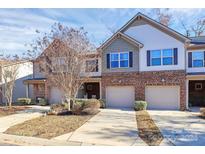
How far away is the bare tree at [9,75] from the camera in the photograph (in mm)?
21109

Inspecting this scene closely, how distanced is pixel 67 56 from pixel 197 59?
36.2 feet

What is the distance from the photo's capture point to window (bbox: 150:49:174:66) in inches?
727

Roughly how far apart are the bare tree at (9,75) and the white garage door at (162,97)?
13090 millimetres

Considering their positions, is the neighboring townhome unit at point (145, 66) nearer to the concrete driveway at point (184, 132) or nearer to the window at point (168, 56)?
the window at point (168, 56)

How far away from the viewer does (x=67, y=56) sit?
16.7 m

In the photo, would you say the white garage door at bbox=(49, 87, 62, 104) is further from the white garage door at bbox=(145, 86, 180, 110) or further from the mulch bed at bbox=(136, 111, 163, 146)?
the mulch bed at bbox=(136, 111, 163, 146)

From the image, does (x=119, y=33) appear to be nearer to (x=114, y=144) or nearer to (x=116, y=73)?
(x=116, y=73)

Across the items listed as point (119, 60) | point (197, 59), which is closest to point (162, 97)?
point (197, 59)

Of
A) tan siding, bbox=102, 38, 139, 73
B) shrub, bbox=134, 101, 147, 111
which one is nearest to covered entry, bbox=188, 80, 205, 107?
shrub, bbox=134, 101, 147, 111

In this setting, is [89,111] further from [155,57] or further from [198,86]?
[198,86]

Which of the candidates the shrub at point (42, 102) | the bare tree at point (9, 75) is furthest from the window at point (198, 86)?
the bare tree at point (9, 75)
